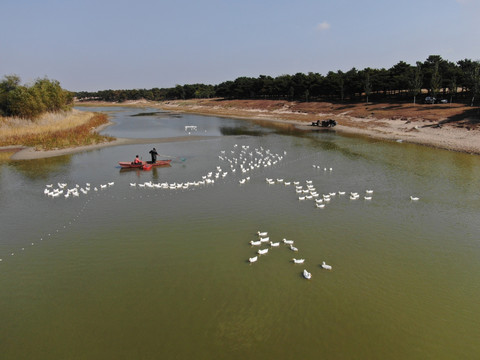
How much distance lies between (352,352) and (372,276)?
4.13m

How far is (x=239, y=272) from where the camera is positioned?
42.3 ft

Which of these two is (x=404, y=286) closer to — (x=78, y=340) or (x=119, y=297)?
(x=119, y=297)

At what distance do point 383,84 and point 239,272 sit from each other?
71.6m

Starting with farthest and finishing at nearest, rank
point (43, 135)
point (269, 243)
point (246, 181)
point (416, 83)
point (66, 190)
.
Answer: point (416, 83) < point (43, 135) < point (246, 181) < point (66, 190) < point (269, 243)

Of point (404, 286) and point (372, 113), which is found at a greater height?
point (372, 113)

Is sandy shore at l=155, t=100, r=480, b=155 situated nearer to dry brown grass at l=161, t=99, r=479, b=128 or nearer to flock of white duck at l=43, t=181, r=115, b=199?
dry brown grass at l=161, t=99, r=479, b=128

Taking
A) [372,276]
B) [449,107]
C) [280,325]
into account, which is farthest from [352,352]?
[449,107]

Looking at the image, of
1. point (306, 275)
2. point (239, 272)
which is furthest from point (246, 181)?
point (306, 275)

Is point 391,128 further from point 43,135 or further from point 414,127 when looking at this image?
point 43,135

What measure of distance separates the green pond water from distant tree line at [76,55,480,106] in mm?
44479

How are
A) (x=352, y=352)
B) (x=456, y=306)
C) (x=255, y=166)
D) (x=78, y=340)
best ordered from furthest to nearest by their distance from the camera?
1. (x=255, y=166)
2. (x=456, y=306)
3. (x=78, y=340)
4. (x=352, y=352)

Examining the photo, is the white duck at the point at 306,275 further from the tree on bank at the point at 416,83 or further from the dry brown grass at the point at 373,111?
the tree on bank at the point at 416,83

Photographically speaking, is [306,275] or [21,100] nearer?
[306,275]

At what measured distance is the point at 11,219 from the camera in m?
18.7
